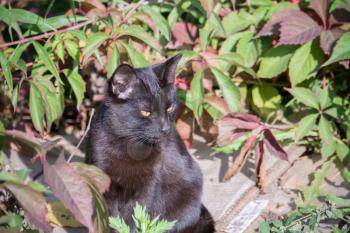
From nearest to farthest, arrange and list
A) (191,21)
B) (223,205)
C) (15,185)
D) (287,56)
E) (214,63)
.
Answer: (15,185) < (223,205) < (214,63) < (287,56) < (191,21)

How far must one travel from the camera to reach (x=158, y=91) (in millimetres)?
2930

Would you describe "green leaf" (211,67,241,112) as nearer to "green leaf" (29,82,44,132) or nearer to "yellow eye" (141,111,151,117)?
"yellow eye" (141,111,151,117)

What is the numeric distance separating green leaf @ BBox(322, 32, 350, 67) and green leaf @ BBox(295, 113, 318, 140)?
36 centimetres

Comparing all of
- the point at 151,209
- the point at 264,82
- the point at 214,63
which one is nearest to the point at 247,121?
the point at 214,63


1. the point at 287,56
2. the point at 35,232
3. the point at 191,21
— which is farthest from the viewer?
the point at 191,21

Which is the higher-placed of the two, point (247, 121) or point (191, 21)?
point (191, 21)

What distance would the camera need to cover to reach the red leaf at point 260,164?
3.50 meters

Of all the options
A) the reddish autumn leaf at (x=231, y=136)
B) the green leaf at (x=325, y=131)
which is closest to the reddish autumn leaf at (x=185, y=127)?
the reddish autumn leaf at (x=231, y=136)

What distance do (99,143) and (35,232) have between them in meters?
0.82

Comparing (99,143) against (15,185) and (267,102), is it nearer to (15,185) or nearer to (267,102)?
(15,185)

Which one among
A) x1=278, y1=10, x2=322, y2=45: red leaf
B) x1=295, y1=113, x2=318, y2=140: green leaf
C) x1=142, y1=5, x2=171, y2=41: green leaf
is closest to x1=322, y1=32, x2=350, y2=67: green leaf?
x1=278, y1=10, x2=322, y2=45: red leaf

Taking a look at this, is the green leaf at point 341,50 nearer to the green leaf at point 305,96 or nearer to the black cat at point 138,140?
the green leaf at point 305,96

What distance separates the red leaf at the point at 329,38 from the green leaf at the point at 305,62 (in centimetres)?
13

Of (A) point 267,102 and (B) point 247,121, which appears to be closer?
(B) point 247,121
